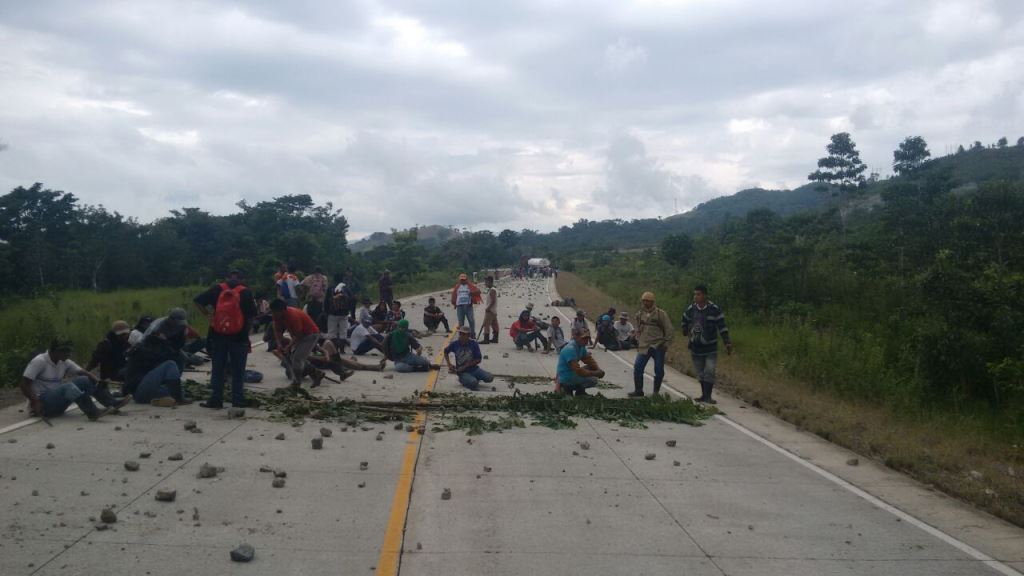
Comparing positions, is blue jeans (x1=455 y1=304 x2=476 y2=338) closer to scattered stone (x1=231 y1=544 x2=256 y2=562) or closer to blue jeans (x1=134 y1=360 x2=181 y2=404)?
Result: blue jeans (x1=134 y1=360 x2=181 y2=404)

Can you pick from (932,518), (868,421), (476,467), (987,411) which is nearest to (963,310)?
(987,411)

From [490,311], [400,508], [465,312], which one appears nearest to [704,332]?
[400,508]

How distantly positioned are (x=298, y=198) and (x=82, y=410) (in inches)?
1881

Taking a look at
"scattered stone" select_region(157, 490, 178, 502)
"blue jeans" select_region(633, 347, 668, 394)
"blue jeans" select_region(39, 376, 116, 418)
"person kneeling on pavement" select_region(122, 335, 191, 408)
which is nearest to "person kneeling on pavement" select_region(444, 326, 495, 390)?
"blue jeans" select_region(633, 347, 668, 394)

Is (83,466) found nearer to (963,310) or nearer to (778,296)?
(963,310)

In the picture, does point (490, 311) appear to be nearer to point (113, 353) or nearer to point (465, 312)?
point (465, 312)

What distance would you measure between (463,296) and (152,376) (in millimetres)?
11432

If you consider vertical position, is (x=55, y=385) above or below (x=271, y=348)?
above

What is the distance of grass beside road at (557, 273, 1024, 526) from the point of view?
8.73 meters

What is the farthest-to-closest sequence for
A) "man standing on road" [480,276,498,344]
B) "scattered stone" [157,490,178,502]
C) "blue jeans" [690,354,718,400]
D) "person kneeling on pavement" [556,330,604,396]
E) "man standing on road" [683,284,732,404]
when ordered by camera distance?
"man standing on road" [480,276,498,344]
"blue jeans" [690,354,718,400]
"man standing on road" [683,284,732,404]
"person kneeling on pavement" [556,330,604,396]
"scattered stone" [157,490,178,502]

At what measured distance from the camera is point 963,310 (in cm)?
1559

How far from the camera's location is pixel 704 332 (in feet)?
43.9

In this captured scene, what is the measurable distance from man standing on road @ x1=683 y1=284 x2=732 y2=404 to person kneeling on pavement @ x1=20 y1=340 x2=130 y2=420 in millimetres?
8806

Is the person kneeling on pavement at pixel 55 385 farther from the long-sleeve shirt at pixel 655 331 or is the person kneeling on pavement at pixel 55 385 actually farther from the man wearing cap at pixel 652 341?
the long-sleeve shirt at pixel 655 331
